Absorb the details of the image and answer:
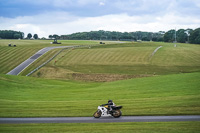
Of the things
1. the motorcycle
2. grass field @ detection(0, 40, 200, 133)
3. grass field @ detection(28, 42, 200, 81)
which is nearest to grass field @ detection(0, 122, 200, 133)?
grass field @ detection(0, 40, 200, 133)

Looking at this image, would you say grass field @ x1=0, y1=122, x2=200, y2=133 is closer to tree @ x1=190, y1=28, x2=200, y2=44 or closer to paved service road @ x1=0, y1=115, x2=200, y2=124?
paved service road @ x1=0, y1=115, x2=200, y2=124

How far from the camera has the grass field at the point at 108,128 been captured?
68.1ft

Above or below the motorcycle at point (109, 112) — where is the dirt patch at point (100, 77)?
below

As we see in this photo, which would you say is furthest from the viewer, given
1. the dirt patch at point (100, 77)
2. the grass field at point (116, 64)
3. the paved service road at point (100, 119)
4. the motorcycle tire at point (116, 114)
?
the grass field at point (116, 64)

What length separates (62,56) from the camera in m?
88.3

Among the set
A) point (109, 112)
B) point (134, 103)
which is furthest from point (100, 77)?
point (109, 112)

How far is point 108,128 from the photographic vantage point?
21.8 meters

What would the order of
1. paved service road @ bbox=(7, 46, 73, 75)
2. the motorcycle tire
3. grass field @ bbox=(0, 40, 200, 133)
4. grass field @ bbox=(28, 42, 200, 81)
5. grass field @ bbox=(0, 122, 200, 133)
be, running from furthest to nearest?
paved service road @ bbox=(7, 46, 73, 75) → grass field @ bbox=(28, 42, 200, 81) → the motorcycle tire → grass field @ bbox=(0, 40, 200, 133) → grass field @ bbox=(0, 122, 200, 133)

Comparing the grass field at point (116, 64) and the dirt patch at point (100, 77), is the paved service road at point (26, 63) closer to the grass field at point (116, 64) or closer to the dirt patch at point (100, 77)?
the grass field at point (116, 64)

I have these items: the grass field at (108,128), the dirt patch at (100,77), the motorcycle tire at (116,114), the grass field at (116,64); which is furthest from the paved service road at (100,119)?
the grass field at (116,64)

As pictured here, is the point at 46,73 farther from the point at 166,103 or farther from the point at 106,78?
the point at 166,103

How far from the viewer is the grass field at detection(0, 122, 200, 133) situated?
20750mm

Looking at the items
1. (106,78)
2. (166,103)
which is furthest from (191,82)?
(106,78)

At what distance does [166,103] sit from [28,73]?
50154mm
